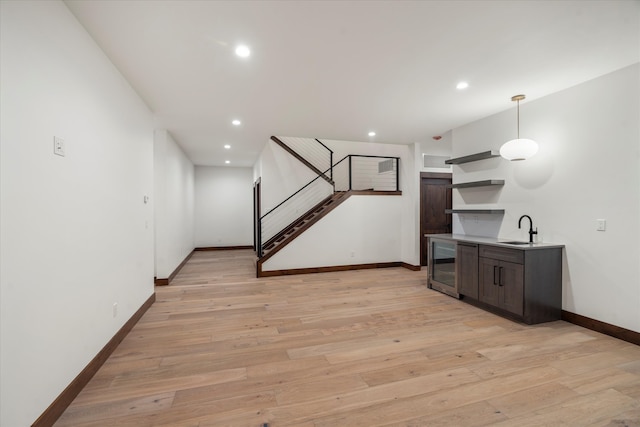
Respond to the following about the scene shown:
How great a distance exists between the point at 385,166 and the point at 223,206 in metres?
5.25

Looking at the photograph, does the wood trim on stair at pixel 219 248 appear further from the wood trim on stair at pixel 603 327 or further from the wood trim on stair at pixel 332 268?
the wood trim on stair at pixel 603 327

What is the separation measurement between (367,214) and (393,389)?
459cm

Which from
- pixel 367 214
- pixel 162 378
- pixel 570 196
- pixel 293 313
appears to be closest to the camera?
pixel 162 378

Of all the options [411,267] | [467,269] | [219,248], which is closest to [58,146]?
[467,269]

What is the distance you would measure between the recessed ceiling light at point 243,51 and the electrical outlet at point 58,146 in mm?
1548

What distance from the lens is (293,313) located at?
3736 mm

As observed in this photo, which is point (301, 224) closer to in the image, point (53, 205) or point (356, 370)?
point (356, 370)

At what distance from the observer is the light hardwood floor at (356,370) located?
1.88 metres

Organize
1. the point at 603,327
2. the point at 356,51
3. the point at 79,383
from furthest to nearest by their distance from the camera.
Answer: the point at 603,327 < the point at 356,51 < the point at 79,383

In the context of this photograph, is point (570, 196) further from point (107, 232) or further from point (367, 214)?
point (107, 232)

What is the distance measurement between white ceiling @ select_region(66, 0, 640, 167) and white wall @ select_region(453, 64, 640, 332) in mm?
290

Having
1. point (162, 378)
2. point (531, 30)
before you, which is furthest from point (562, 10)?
point (162, 378)

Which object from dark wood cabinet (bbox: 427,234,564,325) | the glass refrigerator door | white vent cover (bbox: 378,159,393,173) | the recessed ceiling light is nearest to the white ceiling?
the recessed ceiling light

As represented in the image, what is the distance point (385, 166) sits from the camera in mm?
7949
